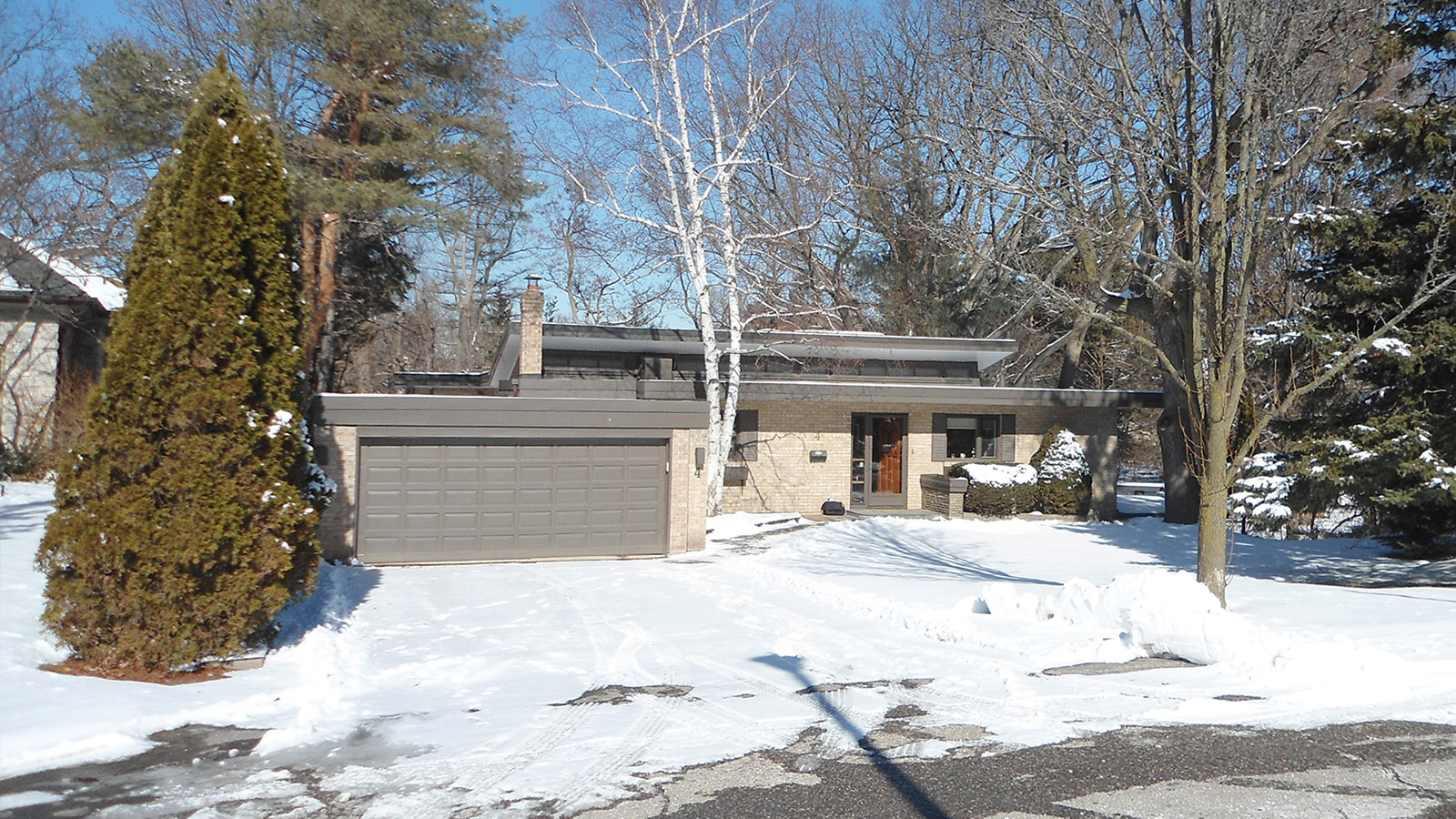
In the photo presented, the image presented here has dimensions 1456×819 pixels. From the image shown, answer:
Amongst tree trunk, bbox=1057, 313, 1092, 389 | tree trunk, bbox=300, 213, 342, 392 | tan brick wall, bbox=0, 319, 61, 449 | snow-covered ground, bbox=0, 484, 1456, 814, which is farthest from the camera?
tree trunk, bbox=1057, 313, 1092, 389

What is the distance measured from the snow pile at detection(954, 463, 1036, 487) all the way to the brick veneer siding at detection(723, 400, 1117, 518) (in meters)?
0.99

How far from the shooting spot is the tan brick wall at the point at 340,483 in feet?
48.1

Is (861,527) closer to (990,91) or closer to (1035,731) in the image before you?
(990,91)

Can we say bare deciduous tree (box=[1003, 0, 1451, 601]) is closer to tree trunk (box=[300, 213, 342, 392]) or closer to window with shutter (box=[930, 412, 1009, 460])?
window with shutter (box=[930, 412, 1009, 460])

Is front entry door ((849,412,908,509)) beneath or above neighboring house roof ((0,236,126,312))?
beneath

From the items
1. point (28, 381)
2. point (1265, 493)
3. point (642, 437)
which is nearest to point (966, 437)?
point (1265, 493)

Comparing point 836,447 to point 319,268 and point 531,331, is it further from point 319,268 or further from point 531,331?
point 319,268

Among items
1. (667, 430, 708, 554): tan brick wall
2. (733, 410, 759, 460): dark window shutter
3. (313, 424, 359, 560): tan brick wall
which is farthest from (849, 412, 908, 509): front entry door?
(313, 424, 359, 560): tan brick wall

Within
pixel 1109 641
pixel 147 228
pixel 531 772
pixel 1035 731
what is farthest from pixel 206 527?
pixel 1109 641

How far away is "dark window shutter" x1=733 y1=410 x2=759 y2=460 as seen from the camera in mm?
22047

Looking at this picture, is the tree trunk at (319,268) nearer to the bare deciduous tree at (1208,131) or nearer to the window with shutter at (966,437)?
the window with shutter at (966,437)

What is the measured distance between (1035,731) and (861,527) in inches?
528

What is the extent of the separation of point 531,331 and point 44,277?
1090cm

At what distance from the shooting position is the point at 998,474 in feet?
73.4
